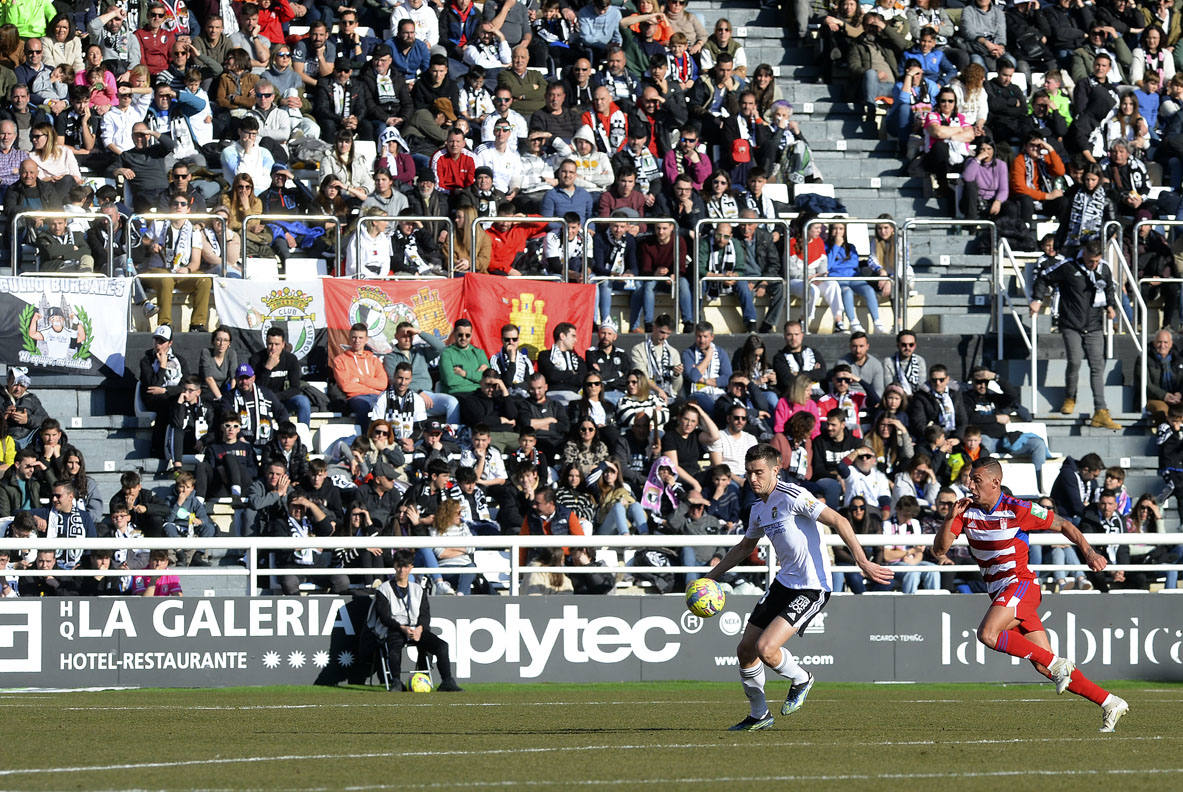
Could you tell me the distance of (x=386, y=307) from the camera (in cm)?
2072

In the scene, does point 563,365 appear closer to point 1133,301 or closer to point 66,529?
point 66,529

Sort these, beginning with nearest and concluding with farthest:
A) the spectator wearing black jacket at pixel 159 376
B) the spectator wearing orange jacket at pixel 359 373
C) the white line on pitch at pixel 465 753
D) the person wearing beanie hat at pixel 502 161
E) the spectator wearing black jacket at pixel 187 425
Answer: the white line on pitch at pixel 465 753, the spectator wearing black jacket at pixel 187 425, the spectator wearing black jacket at pixel 159 376, the spectator wearing orange jacket at pixel 359 373, the person wearing beanie hat at pixel 502 161

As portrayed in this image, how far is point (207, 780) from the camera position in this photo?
8.61 metres

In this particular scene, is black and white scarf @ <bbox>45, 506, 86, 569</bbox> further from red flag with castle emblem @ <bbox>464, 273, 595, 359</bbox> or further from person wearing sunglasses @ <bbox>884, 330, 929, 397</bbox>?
person wearing sunglasses @ <bbox>884, 330, 929, 397</bbox>

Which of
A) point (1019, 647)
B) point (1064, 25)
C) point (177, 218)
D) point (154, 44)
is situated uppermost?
point (1064, 25)

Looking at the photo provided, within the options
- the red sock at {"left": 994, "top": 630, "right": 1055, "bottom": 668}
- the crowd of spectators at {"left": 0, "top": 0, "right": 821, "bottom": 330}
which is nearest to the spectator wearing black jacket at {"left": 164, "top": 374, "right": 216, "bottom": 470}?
the crowd of spectators at {"left": 0, "top": 0, "right": 821, "bottom": 330}

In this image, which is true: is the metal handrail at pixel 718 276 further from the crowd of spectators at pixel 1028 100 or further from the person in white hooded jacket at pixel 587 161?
the crowd of spectators at pixel 1028 100

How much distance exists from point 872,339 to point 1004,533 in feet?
34.8

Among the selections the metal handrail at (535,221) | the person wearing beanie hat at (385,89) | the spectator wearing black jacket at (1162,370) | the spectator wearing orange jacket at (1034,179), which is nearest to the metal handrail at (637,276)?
the metal handrail at (535,221)

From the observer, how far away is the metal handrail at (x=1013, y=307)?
72.7 ft

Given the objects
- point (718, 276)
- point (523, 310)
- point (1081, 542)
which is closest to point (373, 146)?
point (523, 310)

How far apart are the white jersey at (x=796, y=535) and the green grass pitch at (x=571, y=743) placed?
0.94 metres

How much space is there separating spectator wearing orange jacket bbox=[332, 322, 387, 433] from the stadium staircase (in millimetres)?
296

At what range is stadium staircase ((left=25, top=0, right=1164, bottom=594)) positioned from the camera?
19.6 m
